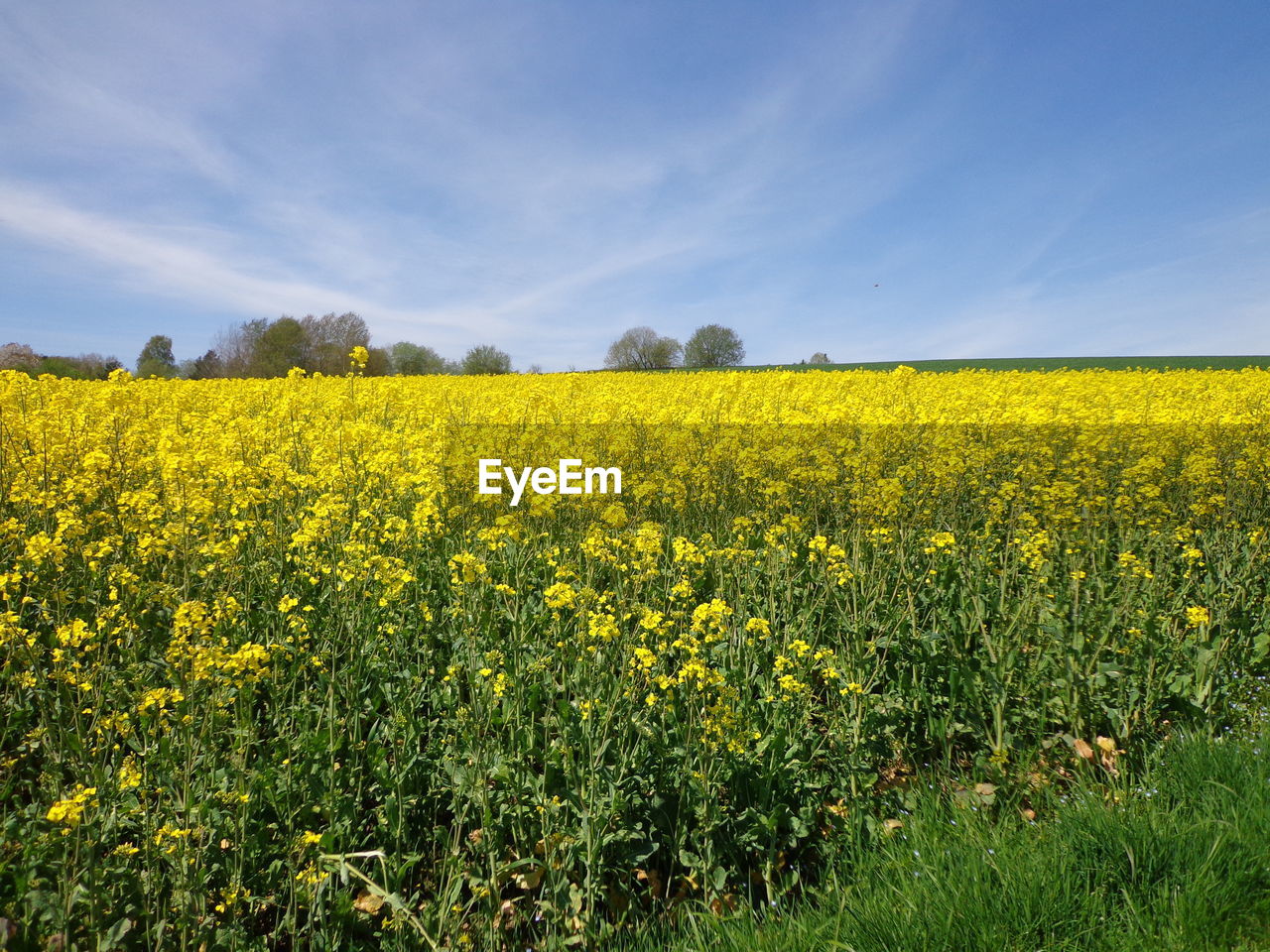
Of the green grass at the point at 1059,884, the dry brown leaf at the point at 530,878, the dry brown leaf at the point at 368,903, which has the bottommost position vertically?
the dry brown leaf at the point at 368,903

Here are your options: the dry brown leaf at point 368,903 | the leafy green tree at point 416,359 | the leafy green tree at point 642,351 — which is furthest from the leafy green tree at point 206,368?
the dry brown leaf at point 368,903

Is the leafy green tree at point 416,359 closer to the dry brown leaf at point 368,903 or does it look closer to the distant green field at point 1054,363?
the distant green field at point 1054,363

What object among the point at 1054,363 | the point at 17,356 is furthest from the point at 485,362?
the point at 1054,363

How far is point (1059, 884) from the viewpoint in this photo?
2.10 meters

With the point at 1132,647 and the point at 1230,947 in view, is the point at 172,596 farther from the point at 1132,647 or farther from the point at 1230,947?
the point at 1132,647

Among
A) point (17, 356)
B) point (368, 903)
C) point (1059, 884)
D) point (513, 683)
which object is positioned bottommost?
point (368, 903)

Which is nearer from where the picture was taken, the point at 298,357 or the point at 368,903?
the point at 368,903

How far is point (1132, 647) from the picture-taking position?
3.49 metres

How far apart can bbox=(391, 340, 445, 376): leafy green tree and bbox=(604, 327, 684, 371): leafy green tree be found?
52.6ft

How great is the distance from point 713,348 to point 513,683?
6584 centimetres

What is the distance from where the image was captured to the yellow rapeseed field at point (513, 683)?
2332mm

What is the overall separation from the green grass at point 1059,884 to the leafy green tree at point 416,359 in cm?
4340

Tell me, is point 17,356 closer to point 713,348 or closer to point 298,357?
point 298,357

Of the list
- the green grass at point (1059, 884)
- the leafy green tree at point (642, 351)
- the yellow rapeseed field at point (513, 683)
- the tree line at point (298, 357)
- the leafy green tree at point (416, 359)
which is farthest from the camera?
the leafy green tree at point (642, 351)
